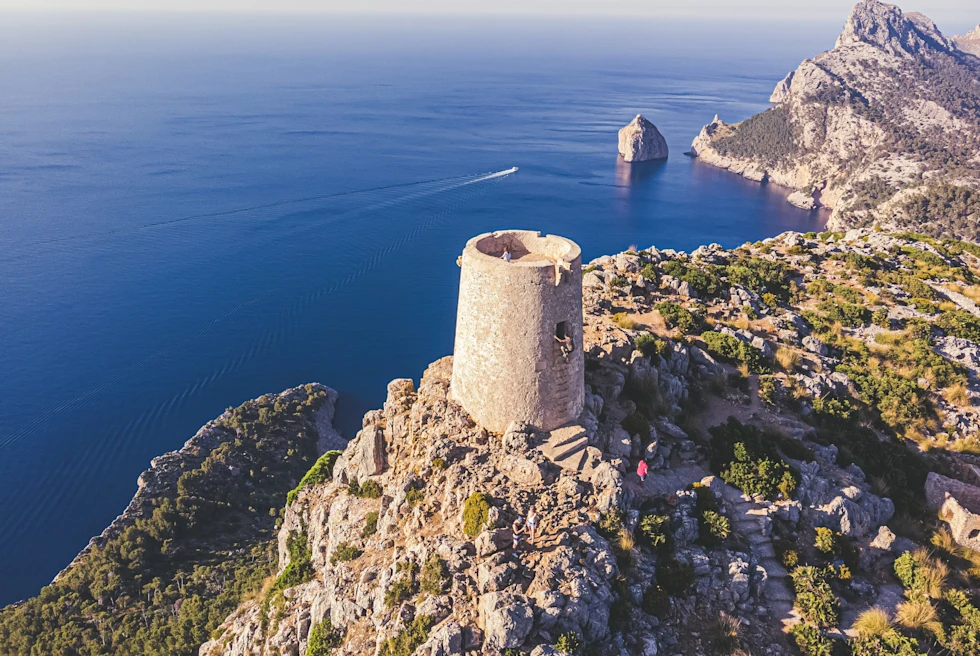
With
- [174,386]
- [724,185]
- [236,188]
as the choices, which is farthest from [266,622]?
[724,185]

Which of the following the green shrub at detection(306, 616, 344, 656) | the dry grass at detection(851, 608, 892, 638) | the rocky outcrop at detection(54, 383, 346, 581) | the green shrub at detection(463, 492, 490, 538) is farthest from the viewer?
the rocky outcrop at detection(54, 383, 346, 581)

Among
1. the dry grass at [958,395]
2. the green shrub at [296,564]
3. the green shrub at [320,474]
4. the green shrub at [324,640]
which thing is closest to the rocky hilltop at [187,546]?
the green shrub at [320,474]

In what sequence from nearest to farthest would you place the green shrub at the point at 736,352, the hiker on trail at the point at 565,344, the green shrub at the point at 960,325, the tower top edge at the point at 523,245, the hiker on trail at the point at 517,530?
the hiker on trail at the point at 517,530
the hiker on trail at the point at 565,344
the tower top edge at the point at 523,245
the green shrub at the point at 736,352
the green shrub at the point at 960,325

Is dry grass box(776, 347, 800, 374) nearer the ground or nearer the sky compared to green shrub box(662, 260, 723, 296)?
nearer the ground

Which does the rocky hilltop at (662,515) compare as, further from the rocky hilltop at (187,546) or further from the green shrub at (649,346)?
the rocky hilltop at (187,546)

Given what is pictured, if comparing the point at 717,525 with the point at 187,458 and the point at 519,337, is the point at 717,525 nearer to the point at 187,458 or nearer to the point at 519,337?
the point at 519,337

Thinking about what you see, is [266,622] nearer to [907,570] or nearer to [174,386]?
[907,570]

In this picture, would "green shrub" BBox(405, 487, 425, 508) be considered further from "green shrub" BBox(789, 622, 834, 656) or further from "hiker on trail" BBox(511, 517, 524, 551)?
"green shrub" BBox(789, 622, 834, 656)

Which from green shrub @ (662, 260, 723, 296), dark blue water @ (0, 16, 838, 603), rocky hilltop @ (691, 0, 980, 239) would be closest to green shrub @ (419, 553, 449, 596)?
green shrub @ (662, 260, 723, 296)
